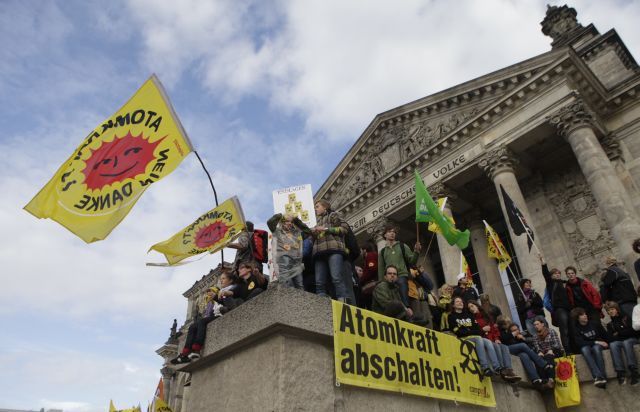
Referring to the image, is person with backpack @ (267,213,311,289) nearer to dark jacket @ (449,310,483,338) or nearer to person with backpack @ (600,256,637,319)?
dark jacket @ (449,310,483,338)

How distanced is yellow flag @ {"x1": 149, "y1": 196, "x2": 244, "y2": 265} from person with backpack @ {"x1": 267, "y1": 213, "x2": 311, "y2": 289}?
2.02 metres

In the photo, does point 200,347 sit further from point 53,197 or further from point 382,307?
point 53,197

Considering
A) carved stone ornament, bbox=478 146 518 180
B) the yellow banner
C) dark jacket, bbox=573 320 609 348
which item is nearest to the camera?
the yellow banner

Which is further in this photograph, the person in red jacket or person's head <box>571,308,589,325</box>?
the person in red jacket

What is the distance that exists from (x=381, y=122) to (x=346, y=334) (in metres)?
21.2

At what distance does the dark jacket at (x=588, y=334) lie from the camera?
281 inches

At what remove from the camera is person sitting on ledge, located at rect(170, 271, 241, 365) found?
16.3ft

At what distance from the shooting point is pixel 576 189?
1859 cm

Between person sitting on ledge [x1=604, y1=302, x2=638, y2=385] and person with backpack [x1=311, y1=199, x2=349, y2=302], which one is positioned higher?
person with backpack [x1=311, y1=199, x2=349, y2=302]

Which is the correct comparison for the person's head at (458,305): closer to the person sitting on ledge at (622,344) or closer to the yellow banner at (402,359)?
the yellow banner at (402,359)

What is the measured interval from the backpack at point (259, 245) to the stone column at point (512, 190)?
10844 millimetres

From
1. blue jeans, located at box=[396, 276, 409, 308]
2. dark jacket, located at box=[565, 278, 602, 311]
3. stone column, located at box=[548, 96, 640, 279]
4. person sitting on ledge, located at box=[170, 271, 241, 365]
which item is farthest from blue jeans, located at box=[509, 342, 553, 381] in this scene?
stone column, located at box=[548, 96, 640, 279]

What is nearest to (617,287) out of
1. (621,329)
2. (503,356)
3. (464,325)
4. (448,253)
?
(621,329)

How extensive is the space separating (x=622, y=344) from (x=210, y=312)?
6476 mm
